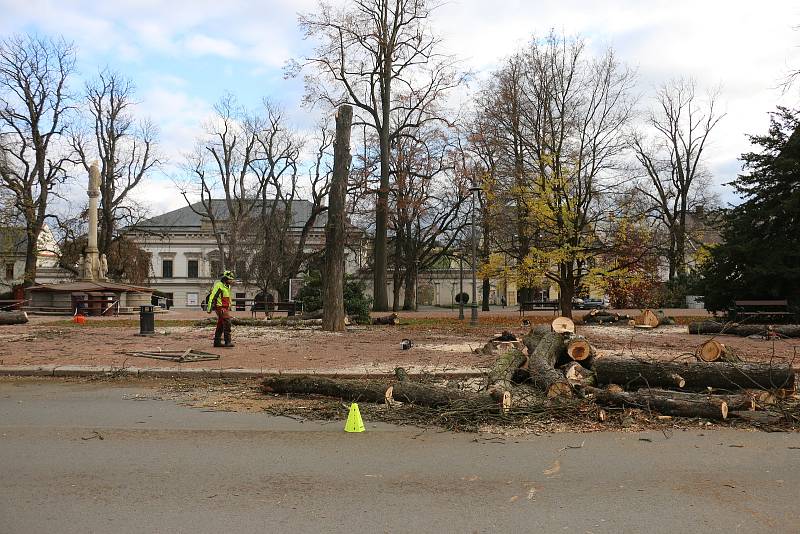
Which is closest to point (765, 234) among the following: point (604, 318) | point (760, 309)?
point (760, 309)

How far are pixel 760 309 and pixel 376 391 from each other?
20131 millimetres

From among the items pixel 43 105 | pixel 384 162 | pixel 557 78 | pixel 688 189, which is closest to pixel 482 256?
pixel 384 162

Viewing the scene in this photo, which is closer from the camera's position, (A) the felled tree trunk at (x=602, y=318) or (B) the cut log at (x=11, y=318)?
(B) the cut log at (x=11, y=318)

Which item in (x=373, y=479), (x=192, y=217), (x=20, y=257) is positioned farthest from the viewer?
(x=192, y=217)

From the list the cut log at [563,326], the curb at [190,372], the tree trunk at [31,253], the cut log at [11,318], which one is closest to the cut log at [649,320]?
the cut log at [563,326]

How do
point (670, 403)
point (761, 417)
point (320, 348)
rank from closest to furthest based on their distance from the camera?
point (761, 417) < point (670, 403) < point (320, 348)

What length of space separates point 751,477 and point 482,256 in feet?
127

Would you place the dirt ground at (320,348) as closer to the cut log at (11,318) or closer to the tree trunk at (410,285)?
the cut log at (11,318)

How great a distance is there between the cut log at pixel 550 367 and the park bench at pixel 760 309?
14.6m

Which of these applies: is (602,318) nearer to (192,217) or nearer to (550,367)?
(550,367)

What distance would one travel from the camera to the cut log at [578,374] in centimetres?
897

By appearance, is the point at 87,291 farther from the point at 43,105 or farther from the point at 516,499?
the point at 516,499

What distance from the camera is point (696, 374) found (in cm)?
851

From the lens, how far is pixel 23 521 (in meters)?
4.27
